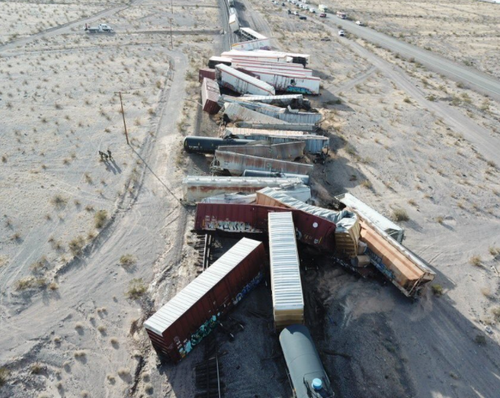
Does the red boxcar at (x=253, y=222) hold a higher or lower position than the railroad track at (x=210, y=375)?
higher

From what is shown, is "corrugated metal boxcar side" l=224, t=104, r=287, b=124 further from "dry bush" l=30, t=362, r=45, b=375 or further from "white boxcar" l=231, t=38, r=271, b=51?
"dry bush" l=30, t=362, r=45, b=375

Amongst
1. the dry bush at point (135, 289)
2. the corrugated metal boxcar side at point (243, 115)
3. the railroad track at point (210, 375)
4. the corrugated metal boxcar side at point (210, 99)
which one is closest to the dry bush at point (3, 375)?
the dry bush at point (135, 289)

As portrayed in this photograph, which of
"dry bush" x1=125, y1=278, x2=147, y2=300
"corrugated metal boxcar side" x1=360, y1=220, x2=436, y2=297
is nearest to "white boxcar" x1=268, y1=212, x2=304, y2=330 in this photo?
"corrugated metal boxcar side" x1=360, y1=220, x2=436, y2=297

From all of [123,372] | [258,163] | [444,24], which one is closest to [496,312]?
[258,163]

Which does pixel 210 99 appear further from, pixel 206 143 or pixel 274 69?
pixel 274 69

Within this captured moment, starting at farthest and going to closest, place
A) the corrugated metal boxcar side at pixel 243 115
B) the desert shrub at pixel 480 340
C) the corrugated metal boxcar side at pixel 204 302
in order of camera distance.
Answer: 1. the corrugated metal boxcar side at pixel 243 115
2. the desert shrub at pixel 480 340
3. the corrugated metal boxcar side at pixel 204 302

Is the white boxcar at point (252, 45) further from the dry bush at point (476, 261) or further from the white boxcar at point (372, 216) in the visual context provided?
the dry bush at point (476, 261)

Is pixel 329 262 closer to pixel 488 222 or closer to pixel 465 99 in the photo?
pixel 488 222

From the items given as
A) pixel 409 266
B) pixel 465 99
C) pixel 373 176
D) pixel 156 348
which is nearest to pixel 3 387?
pixel 156 348
